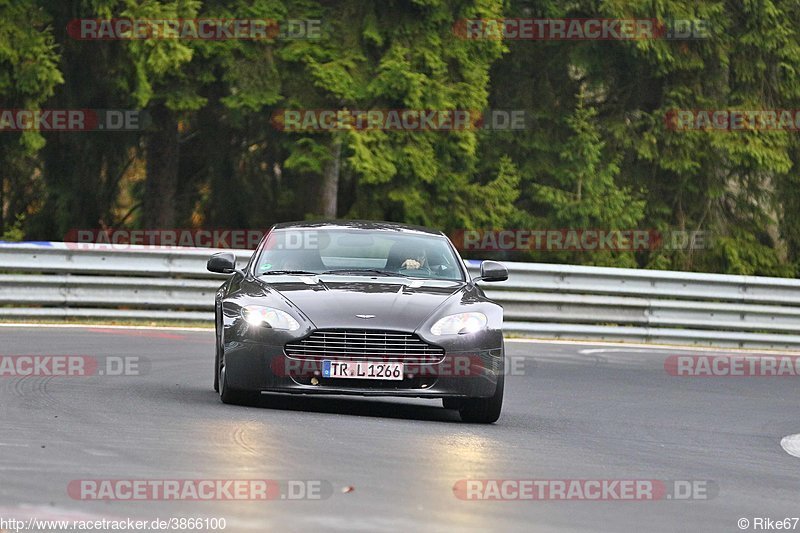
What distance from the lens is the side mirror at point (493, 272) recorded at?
12.9m

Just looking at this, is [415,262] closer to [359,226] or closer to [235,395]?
[359,226]

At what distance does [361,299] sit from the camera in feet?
37.4

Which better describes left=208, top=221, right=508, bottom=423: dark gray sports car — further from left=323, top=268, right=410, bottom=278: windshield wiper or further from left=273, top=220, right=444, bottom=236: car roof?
left=273, top=220, right=444, bottom=236: car roof

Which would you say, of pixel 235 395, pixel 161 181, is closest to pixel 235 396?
pixel 235 395

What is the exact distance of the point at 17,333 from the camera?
1764 cm

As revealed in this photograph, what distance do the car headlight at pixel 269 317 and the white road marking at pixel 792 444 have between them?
3.37 meters

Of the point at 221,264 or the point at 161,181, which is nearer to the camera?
the point at 221,264

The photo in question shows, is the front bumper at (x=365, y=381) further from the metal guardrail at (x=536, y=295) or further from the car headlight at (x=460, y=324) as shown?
the metal guardrail at (x=536, y=295)

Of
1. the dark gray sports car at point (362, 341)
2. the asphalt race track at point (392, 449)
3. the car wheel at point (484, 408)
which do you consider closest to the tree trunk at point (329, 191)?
the asphalt race track at point (392, 449)

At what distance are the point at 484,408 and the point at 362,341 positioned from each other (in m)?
1.04

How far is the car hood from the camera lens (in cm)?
1117

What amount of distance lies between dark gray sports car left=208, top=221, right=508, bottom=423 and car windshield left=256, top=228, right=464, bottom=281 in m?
0.32

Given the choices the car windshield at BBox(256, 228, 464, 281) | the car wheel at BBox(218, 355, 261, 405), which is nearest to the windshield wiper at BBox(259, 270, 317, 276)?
the car windshield at BBox(256, 228, 464, 281)

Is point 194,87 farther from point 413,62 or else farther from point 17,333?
point 17,333
